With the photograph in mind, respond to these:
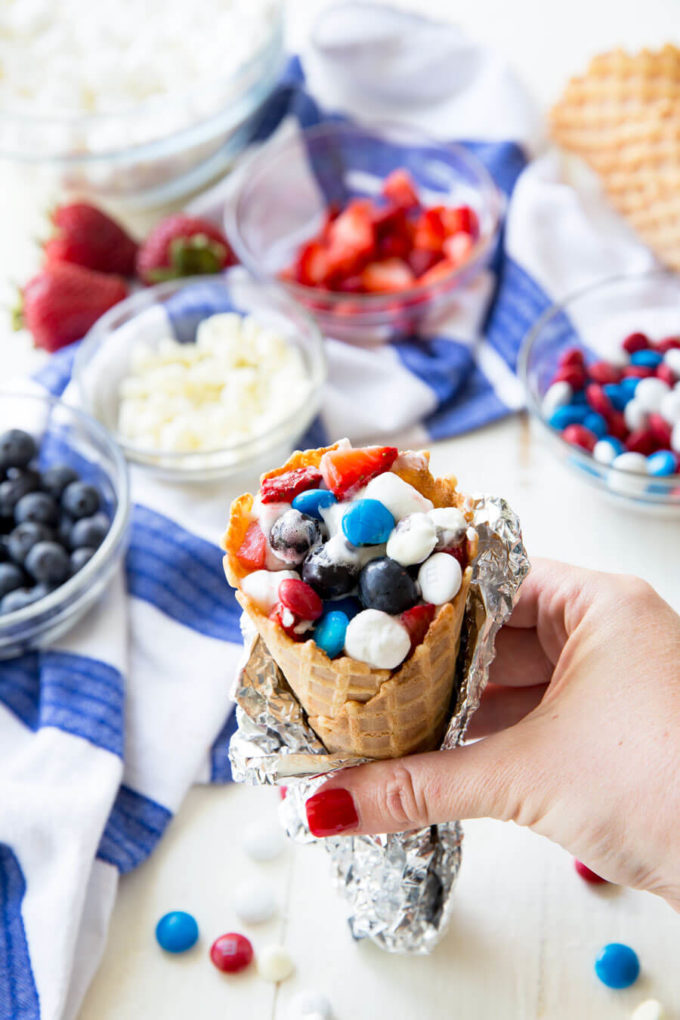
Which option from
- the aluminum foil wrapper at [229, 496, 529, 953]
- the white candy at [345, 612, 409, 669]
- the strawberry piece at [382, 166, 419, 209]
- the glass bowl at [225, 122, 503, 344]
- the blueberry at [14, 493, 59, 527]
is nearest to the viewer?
the white candy at [345, 612, 409, 669]

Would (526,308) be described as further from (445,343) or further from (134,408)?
(134,408)

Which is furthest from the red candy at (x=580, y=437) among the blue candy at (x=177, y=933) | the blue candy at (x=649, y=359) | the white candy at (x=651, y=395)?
the blue candy at (x=177, y=933)

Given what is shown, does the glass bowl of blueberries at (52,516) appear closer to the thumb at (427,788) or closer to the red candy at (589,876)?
the thumb at (427,788)

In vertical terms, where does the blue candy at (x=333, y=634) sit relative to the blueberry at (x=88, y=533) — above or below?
above

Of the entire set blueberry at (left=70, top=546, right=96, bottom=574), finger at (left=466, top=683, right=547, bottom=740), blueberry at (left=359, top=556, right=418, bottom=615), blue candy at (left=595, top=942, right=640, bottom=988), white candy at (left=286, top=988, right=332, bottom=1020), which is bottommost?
white candy at (left=286, top=988, right=332, bottom=1020)

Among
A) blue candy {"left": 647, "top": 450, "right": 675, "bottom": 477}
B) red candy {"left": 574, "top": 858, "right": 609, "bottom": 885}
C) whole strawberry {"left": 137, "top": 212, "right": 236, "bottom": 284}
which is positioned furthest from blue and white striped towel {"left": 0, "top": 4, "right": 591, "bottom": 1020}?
red candy {"left": 574, "top": 858, "right": 609, "bottom": 885}

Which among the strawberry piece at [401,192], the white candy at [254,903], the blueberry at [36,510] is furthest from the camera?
the strawberry piece at [401,192]

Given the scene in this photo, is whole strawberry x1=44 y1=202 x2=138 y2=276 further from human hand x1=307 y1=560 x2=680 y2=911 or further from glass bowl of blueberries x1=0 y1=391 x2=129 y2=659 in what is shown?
human hand x1=307 y1=560 x2=680 y2=911

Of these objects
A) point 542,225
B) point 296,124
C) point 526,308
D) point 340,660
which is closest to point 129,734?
Result: point 340,660

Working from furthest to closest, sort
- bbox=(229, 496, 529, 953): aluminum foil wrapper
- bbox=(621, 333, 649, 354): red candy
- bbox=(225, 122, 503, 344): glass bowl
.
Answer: bbox=(225, 122, 503, 344): glass bowl → bbox=(621, 333, 649, 354): red candy → bbox=(229, 496, 529, 953): aluminum foil wrapper
